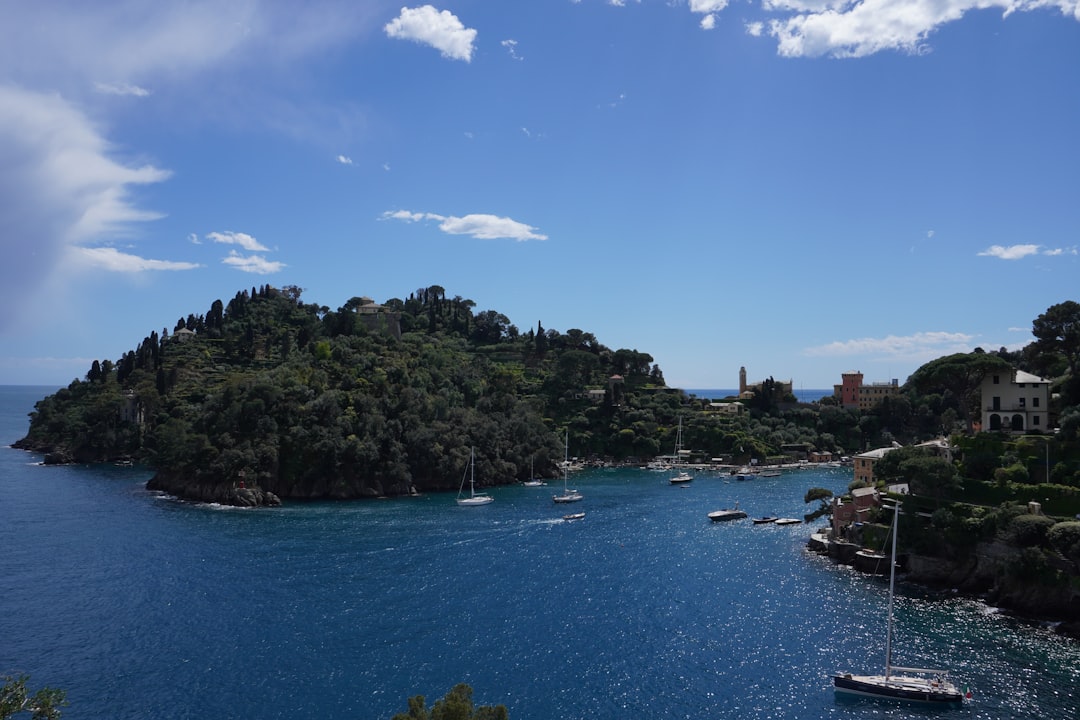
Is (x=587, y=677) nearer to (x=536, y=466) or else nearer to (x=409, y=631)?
(x=409, y=631)

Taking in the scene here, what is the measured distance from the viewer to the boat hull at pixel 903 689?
35812 mm

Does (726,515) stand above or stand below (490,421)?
below

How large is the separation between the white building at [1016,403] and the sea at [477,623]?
69.5ft

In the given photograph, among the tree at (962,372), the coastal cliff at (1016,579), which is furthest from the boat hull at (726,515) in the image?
the coastal cliff at (1016,579)

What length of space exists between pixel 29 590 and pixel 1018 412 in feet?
272

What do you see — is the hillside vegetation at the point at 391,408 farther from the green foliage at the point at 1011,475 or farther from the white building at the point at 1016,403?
the green foliage at the point at 1011,475

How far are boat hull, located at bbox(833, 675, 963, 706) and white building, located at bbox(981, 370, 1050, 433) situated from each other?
130ft

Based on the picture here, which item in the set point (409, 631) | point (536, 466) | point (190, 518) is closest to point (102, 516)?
point (190, 518)

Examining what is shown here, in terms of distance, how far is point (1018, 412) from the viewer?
67875 millimetres

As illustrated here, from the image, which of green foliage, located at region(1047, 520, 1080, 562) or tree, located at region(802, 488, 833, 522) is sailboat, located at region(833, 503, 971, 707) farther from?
tree, located at region(802, 488, 833, 522)

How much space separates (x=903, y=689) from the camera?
36.1 meters

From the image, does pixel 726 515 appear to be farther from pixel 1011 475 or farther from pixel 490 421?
pixel 490 421

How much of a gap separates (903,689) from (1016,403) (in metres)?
43.4

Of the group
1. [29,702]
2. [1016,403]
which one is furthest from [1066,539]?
[29,702]
